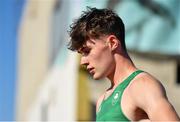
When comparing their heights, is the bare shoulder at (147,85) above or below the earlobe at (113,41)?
below

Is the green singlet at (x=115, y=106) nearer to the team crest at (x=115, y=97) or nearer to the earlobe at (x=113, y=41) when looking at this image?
the team crest at (x=115, y=97)

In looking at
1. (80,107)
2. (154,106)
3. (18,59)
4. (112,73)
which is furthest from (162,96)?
(18,59)

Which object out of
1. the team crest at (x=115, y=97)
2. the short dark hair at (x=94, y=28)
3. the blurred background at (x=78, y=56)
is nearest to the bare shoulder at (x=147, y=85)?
the team crest at (x=115, y=97)

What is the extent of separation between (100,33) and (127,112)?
1.48 ft

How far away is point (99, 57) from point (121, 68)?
0.13 m

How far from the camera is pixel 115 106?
13.3 feet

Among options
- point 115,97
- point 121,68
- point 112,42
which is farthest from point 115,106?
point 112,42

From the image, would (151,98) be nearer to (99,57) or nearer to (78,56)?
(99,57)

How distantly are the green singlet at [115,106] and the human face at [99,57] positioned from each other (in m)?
0.11

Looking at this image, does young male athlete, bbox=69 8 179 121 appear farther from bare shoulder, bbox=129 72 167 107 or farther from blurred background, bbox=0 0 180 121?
blurred background, bbox=0 0 180 121

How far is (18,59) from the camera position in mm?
27859

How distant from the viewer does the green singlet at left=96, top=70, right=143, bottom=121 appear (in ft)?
13.2

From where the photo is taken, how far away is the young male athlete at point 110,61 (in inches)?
157

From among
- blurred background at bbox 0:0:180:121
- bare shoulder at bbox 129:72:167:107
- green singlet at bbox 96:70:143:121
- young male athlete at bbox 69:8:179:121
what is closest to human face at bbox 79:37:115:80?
young male athlete at bbox 69:8:179:121
